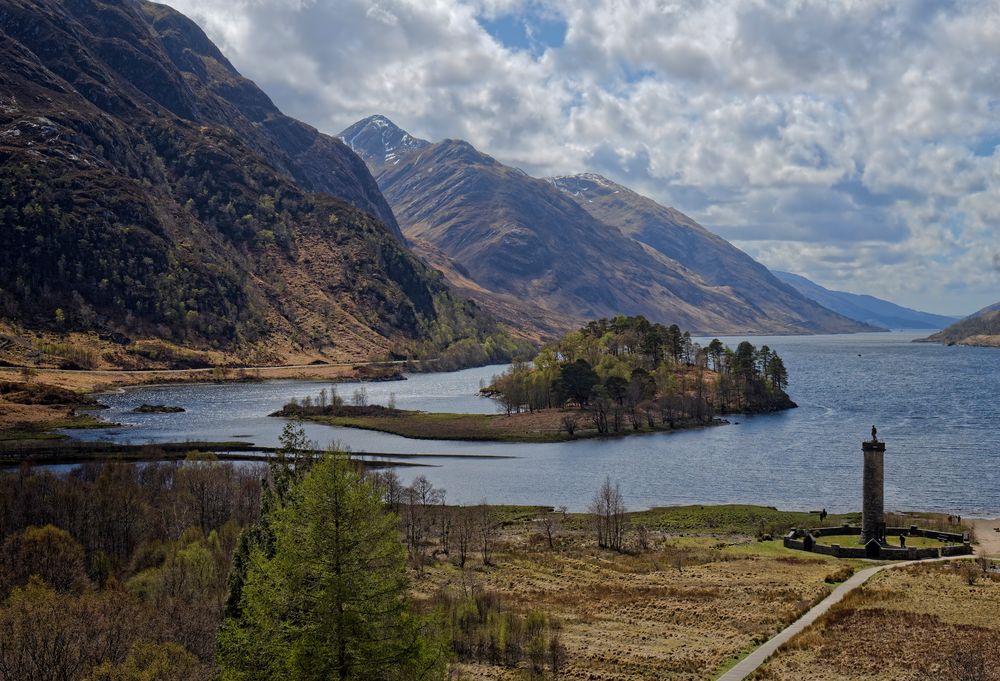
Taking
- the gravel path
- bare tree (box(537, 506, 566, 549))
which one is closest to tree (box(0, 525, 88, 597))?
bare tree (box(537, 506, 566, 549))

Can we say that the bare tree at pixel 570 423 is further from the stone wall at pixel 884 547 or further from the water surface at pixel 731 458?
the stone wall at pixel 884 547

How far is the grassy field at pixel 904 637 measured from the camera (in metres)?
43.2

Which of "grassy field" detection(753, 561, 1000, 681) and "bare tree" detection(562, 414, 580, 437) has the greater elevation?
"bare tree" detection(562, 414, 580, 437)

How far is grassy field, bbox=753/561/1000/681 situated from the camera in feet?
142

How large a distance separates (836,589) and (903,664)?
1568 centimetres

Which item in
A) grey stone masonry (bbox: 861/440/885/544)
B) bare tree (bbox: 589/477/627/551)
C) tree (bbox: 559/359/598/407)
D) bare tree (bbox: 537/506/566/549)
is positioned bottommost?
bare tree (bbox: 537/506/566/549)

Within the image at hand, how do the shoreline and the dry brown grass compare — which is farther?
the shoreline

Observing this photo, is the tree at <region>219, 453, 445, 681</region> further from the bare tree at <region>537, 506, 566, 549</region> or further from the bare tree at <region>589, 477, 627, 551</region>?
the bare tree at <region>589, 477, 627, 551</region>

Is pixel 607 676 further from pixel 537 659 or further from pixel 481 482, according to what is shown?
pixel 481 482

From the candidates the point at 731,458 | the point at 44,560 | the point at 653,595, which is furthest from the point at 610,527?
the point at 731,458

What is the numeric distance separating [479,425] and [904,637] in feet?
428

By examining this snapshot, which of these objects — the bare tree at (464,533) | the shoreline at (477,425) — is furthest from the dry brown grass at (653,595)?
the shoreline at (477,425)

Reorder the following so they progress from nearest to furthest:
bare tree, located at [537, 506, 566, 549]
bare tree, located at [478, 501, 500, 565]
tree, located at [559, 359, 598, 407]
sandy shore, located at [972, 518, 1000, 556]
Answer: sandy shore, located at [972, 518, 1000, 556], bare tree, located at [478, 501, 500, 565], bare tree, located at [537, 506, 566, 549], tree, located at [559, 359, 598, 407]

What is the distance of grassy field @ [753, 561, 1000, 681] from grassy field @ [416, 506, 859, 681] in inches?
112
